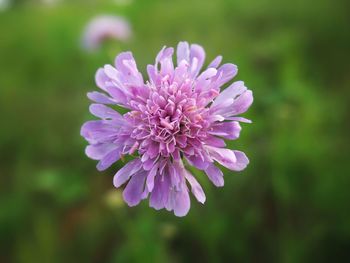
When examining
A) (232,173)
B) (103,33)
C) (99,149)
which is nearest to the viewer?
(99,149)

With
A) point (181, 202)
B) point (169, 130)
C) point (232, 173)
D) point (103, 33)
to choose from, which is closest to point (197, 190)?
point (181, 202)

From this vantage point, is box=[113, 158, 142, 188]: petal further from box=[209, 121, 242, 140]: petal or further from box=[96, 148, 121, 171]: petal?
box=[209, 121, 242, 140]: petal

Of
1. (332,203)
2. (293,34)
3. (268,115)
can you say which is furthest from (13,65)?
(332,203)

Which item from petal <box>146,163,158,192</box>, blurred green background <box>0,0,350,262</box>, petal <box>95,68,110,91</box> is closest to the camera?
petal <box>146,163,158,192</box>

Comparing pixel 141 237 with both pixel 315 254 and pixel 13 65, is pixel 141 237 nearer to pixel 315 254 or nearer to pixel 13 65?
pixel 315 254

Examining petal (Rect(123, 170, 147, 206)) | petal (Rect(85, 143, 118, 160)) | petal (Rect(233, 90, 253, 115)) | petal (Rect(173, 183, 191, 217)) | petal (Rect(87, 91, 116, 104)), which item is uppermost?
petal (Rect(87, 91, 116, 104))

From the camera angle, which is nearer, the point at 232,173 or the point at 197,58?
the point at 197,58

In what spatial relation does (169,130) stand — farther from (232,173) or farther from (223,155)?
(232,173)

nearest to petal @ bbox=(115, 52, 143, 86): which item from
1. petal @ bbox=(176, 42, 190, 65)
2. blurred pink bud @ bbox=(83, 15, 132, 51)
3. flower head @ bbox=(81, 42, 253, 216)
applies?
flower head @ bbox=(81, 42, 253, 216)
